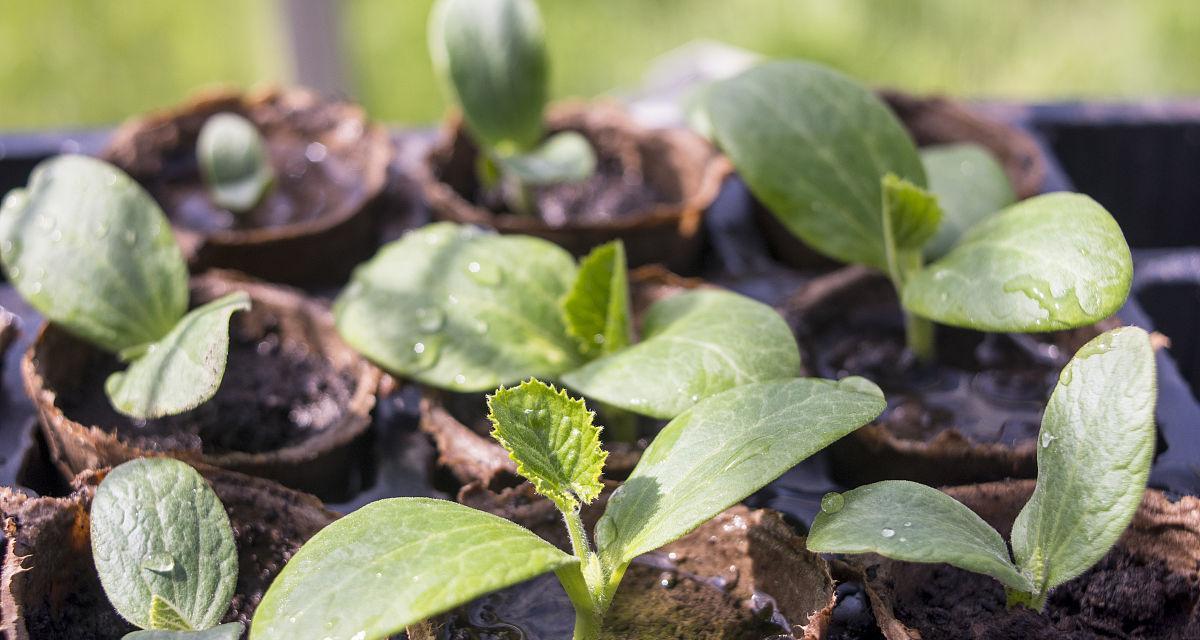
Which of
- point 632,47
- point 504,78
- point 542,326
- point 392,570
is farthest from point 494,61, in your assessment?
point 632,47

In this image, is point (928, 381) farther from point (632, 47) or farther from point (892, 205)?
point (632, 47)

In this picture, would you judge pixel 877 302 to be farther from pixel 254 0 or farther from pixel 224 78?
pixel 254 0

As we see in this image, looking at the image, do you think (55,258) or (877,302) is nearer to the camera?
(55,258)

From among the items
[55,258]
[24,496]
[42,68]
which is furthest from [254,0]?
[24,496]

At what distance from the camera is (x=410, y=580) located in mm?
Answer: 641

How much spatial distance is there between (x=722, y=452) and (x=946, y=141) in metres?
0.82

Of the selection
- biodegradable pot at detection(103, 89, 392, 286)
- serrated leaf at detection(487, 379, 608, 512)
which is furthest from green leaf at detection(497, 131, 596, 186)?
serrated leaf at detection(487, 379, 608, 512)

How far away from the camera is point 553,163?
49.6 inches

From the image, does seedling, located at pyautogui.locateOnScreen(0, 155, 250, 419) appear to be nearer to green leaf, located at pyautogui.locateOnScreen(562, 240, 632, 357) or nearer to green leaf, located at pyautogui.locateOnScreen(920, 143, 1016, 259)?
green leaf, located at pyautogui.locateOnScreen(562, 240, 632, 357)

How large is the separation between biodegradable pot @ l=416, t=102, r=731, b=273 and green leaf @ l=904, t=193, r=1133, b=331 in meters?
0.35

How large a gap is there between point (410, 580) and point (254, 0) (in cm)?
256

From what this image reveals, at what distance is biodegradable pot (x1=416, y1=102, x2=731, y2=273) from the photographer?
4.04 feet

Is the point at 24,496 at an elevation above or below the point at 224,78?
above

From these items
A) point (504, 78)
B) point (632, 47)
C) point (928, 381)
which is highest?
point (504, 78)
